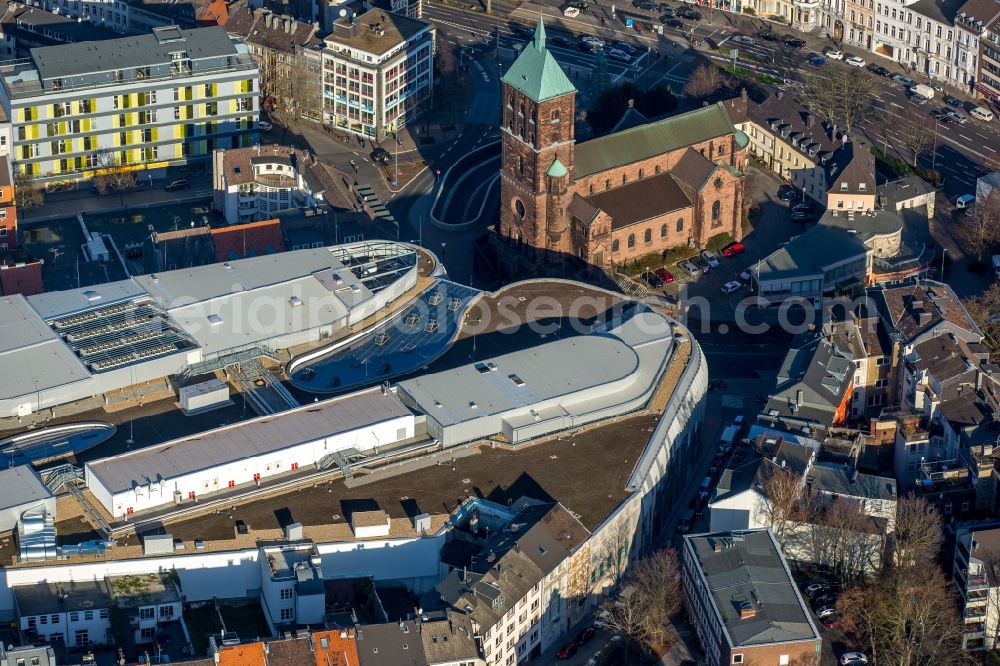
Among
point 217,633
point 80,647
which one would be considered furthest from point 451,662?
point 80,647

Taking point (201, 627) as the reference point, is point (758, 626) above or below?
above

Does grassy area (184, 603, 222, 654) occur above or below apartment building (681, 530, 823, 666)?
below

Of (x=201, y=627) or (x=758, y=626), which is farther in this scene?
(x=201, y=627)

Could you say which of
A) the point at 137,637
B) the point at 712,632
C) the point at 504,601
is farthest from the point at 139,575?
the point at 712,632

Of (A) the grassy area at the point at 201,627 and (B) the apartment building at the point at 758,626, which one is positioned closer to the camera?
(B) the apartment building at the point at 758,626

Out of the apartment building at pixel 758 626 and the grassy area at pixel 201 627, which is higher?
the apartment building at pixel 758 626

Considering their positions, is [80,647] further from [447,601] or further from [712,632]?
[712,632]

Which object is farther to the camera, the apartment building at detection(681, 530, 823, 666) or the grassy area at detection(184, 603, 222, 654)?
the grassy area at detection(184, 603, 222, 654)
